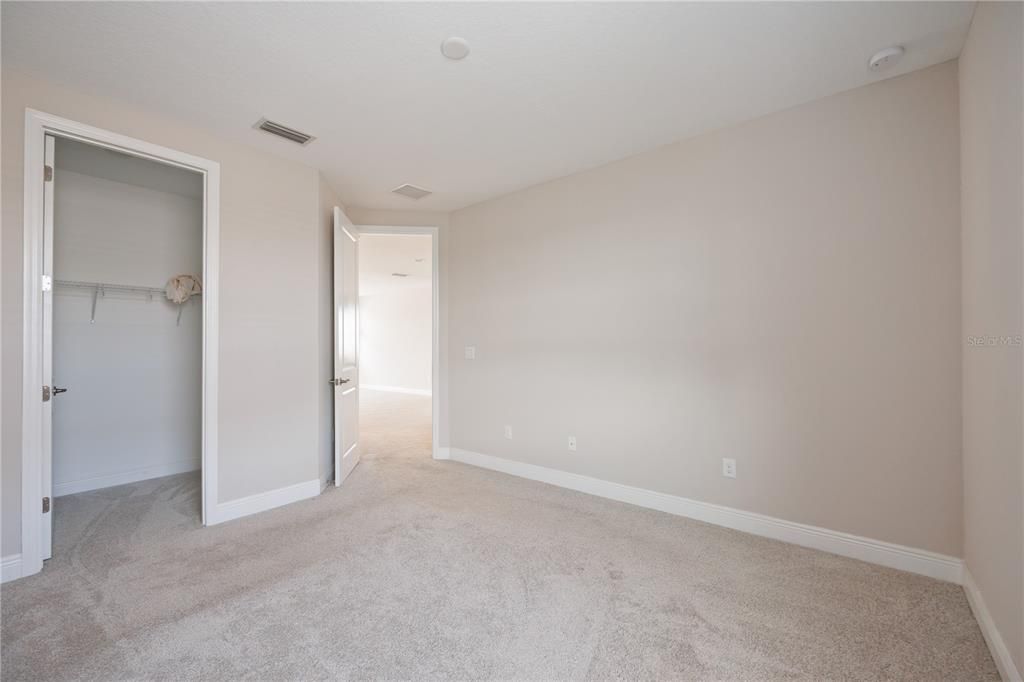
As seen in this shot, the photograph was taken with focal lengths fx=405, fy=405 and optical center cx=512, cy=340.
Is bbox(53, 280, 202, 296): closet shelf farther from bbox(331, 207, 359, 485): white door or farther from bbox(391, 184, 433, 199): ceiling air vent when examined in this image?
bbox(391, 184, 433, 199): ceiling air vent

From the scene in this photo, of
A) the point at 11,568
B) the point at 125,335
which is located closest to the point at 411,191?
the point at 125,335

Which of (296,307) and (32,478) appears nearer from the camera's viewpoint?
(32,478)

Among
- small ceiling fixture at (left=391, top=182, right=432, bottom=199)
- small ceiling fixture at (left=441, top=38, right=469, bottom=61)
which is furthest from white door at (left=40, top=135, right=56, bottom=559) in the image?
small ceiling fixture at (left=441, top=38, right=469, bottom=61)

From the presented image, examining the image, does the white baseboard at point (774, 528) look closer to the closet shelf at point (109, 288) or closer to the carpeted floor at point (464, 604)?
the carpeted floor at point (464, 604)

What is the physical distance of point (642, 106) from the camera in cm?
242

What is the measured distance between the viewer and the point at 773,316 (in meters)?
2.50

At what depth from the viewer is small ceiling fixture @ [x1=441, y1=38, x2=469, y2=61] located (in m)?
1.87

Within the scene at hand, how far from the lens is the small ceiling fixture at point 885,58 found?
1928 mm

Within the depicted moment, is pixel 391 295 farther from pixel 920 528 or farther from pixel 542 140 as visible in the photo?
pixel 920 528

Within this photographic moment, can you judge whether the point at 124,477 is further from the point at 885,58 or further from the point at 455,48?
the point at 885,58

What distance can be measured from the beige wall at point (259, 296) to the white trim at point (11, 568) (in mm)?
874

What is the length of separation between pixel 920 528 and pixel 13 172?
5000 millimetres

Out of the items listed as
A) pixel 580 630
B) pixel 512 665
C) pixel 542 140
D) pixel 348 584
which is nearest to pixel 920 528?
pixel 580 630

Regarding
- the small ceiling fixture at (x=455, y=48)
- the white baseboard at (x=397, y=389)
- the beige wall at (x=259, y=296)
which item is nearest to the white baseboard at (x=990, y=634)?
the small ceiling fixture at (x=455, y=48)
